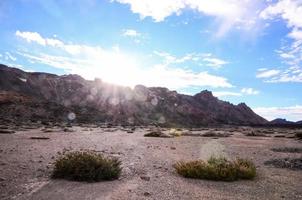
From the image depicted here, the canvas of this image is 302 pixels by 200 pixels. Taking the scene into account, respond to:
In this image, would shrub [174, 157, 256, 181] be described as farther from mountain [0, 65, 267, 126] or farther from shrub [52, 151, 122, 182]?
mountain [0, 65, 267, 126]

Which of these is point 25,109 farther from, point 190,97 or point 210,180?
point 190,97

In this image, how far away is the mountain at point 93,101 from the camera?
7347cm

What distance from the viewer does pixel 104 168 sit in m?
12.0

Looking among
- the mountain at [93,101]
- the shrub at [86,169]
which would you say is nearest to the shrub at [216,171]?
the shrub at [86,169]

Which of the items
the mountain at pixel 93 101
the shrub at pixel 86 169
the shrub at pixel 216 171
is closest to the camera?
the shrub at pixel 86 169

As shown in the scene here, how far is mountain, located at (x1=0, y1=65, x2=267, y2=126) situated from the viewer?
241ft

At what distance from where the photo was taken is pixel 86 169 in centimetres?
1185

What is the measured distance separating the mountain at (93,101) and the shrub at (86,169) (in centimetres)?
5661

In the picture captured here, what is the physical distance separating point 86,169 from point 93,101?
97.4 m

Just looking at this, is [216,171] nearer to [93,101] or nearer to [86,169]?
[86,169]

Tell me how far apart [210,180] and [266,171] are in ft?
11.5

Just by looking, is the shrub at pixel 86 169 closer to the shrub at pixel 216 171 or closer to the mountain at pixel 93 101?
the shrub at pixel 216 171

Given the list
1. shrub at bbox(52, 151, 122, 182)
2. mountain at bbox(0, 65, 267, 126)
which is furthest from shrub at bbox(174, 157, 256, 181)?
mountain at bbox(0, 65, 267, 126)

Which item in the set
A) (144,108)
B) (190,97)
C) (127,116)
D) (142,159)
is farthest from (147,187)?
(190,97)
